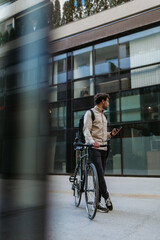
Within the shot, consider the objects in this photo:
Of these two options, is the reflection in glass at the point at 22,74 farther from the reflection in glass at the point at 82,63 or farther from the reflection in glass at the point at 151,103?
the reflection in glass at the point at 82,63

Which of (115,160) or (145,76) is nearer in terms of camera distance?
(145,76)

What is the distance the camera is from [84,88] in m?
13.0

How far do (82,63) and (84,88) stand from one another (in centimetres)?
132

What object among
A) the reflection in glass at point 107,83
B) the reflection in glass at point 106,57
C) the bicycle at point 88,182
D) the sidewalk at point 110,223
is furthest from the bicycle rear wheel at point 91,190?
the reflection in glass at point 106,57

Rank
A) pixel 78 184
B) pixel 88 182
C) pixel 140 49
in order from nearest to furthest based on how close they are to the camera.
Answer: pixel 88 182 → pixel 78 184 → pixel 140 49

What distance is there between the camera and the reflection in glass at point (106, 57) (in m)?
12.4

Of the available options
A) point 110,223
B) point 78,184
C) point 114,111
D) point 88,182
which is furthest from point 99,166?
point 114,111

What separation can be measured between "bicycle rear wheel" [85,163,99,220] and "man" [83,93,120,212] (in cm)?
17

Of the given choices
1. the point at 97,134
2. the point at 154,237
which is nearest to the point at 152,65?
the point at 97,134

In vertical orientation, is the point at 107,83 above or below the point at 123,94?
above

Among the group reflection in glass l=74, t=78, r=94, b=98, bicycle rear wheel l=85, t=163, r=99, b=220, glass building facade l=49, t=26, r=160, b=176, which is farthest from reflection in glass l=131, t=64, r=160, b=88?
bicycle rear wheel l=85, t=163, r=99, b=220

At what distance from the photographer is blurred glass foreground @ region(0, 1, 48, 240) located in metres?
0.94

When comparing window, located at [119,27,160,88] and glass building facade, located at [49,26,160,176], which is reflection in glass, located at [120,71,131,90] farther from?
window, located at [119,27,160,88]

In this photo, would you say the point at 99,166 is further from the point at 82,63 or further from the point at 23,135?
the point at 82,63
